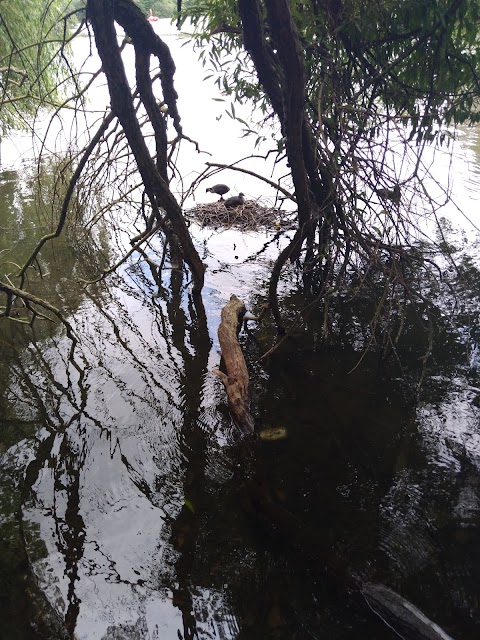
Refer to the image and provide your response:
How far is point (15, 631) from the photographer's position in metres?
2.27

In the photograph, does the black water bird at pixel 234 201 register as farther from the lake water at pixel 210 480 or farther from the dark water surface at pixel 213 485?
the dark water surface at pixel 213 485

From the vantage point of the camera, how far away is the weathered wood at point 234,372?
334 cm

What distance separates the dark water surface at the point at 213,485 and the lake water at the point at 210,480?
0.04ft

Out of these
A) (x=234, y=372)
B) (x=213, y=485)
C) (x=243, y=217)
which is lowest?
(x=213, y=485)

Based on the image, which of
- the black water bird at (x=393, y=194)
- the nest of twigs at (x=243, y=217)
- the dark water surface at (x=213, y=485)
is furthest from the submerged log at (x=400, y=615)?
the nest of twigs at (x=243, y=217)

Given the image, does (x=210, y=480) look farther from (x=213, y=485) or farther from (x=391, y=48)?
(x=391, y=48)

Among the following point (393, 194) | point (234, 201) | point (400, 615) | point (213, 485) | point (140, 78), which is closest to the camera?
point (400, 615)

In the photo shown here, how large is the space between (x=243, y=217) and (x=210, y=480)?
5057 mm

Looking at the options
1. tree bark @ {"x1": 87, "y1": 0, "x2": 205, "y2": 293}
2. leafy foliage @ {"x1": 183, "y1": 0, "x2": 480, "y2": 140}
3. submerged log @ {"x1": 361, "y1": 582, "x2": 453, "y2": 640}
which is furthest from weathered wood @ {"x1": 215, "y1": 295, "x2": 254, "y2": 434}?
leafy foliage @ {"x1": 183, "y1": 0, "x2": 480, "y2": 140}

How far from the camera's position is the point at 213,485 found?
119 inches

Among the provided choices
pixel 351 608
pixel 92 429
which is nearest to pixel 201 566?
pixel 351 608

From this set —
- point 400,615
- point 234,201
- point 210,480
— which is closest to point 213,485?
point 210,480

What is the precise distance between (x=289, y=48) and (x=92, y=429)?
2.99m

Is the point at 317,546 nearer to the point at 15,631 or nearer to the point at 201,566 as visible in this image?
the point at 201,566
